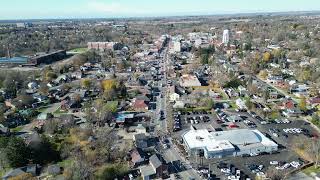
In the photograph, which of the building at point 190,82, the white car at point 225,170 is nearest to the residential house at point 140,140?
the white car at point 225,170

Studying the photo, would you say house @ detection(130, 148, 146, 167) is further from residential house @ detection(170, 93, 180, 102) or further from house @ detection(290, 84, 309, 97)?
house @ detection(290, 84, 309, 97)

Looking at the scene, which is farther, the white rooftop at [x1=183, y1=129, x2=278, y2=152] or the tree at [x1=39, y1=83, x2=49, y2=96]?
the tree at [x1=39, y1=83, x2=49, y2=96]

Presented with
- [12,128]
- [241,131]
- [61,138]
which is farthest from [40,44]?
[241,131]

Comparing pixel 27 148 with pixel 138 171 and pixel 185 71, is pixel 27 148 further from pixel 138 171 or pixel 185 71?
pixel 185 71

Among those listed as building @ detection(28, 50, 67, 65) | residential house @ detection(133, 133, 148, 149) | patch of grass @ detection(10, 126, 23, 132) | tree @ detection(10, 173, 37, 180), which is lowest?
patch of grass @ detection(10, 126, 23, 132)

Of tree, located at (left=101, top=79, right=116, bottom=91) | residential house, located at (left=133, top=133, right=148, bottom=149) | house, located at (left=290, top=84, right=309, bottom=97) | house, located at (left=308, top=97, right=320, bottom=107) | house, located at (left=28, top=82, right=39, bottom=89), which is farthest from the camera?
house, located at (left=28, top=82, right=39, bottom=89)

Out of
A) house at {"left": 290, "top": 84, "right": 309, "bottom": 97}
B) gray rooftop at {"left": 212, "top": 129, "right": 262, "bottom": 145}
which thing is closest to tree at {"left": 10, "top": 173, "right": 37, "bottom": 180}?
gray rooftop at {"left": 212, "top": 129, "right": 262, "bottom": 145}

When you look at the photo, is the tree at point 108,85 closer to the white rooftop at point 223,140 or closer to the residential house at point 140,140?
the residential house at point 140,140
